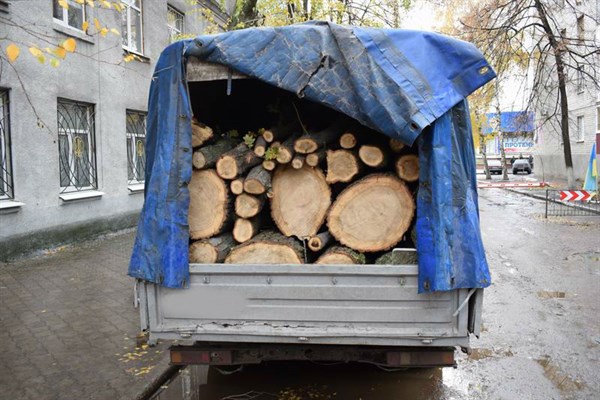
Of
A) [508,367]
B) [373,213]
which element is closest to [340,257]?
[373,213]

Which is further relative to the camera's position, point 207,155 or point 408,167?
point 207,155

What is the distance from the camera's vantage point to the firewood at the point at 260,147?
13.9 feet

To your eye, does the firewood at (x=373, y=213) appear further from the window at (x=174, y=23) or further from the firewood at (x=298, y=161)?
the window at (x=174, y=23)

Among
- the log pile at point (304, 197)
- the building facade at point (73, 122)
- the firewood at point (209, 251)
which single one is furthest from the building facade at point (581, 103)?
the firewood at point (209, 251)

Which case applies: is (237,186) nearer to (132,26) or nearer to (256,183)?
(256,183)

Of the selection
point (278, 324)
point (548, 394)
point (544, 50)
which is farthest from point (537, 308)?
point (544, 50)

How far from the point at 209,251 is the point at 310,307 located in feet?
2.98

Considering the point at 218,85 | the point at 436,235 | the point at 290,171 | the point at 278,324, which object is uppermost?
the point at 218,85

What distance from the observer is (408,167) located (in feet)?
13.1

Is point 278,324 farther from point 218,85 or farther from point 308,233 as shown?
point 218,85

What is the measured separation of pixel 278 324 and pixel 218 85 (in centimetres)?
219

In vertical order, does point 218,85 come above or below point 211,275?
above

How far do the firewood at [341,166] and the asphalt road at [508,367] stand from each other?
68.8 inches

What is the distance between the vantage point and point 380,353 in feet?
12.5
